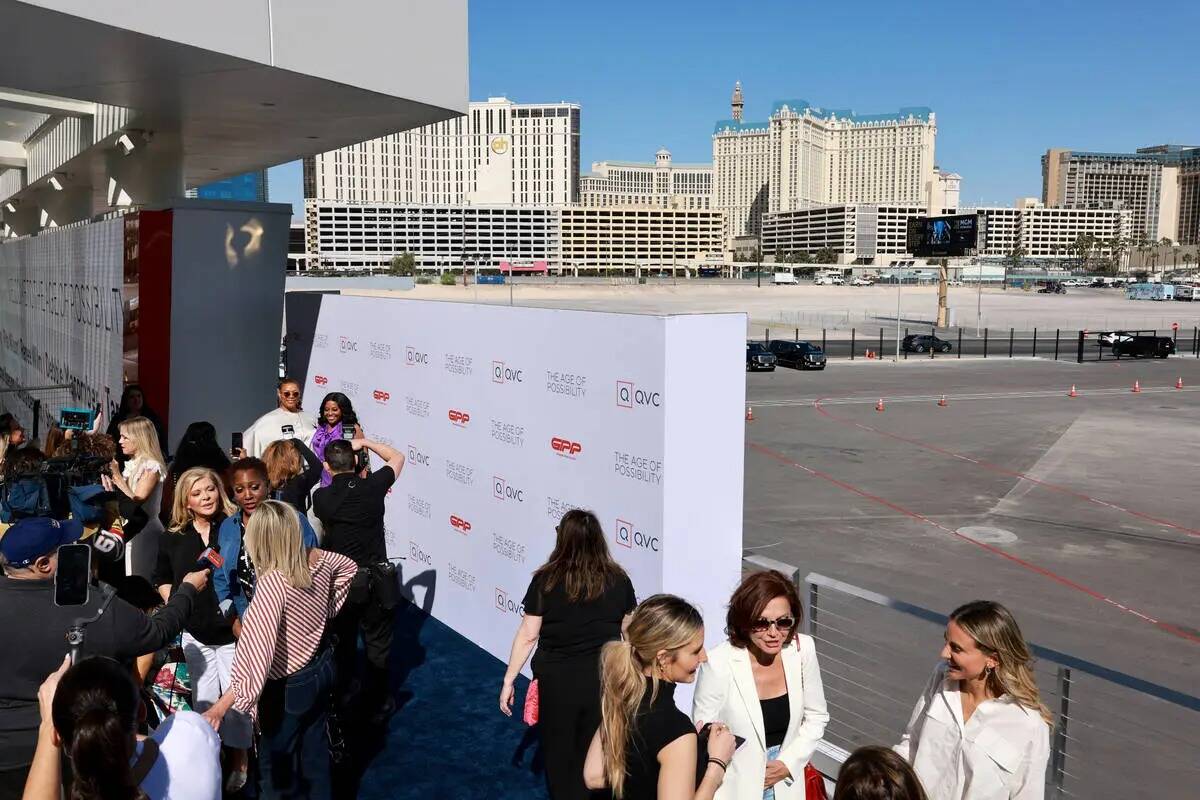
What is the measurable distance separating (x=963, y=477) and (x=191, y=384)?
13.4m

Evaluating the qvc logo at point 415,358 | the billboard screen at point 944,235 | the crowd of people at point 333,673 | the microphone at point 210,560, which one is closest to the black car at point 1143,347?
the billboard screen at point 944,235

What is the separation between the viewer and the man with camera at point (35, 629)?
3.39m

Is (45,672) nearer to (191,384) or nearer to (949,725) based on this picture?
(949,725)

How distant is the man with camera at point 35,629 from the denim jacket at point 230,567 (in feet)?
3.45

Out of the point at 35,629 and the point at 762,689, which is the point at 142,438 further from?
the point at 762,689

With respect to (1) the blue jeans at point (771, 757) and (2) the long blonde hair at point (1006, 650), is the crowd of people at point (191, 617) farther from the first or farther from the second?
(2) the long blonde hair at point (1006, 650)

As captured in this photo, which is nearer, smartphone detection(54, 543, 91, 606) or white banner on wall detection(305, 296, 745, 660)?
smartphone detection(54, 543, 91, 606)

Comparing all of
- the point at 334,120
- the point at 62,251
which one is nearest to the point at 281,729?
the point at 334,120

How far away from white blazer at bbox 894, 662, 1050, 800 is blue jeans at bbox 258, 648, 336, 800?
2761mm

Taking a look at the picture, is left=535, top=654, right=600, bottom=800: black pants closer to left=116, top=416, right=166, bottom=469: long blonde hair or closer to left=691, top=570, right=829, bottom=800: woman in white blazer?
left=691, top=570, right=829, bottom=800: woman in white blazer

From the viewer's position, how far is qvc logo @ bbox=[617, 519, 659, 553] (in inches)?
229

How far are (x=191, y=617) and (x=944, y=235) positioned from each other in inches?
2369

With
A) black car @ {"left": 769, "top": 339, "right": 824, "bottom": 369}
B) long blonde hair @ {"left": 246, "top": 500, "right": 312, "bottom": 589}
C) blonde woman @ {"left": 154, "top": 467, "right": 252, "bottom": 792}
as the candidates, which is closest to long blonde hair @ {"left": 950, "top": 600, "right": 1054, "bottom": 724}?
long blonde hair @ {"left": 246, "top": 500, "right": 312, "bottom": 589}

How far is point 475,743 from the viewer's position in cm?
593
